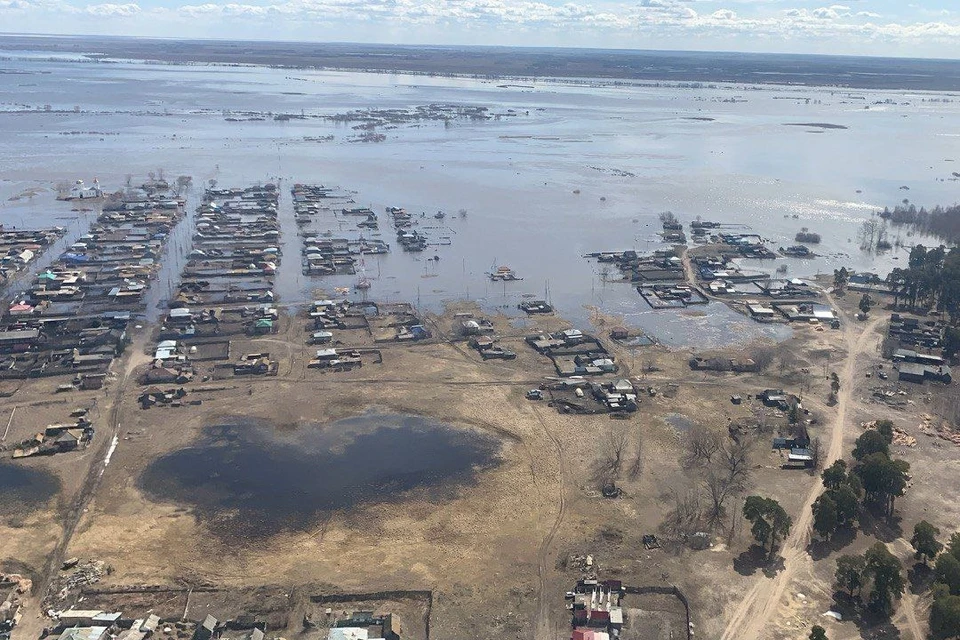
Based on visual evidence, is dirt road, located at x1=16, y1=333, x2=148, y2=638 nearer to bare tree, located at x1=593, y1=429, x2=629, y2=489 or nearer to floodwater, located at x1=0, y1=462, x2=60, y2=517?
floodwater, located at x1=0, y1=462, x2=60, y2=517

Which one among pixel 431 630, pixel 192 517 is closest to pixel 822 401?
pixel 431 630

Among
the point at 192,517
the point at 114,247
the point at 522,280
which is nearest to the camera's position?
the point at 192,517

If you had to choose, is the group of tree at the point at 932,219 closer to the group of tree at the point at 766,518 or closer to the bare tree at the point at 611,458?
the bare tree at the point at 611,458

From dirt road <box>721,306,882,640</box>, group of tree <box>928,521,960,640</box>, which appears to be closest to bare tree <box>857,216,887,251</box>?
dirt road <box>721,306,882,640</box>

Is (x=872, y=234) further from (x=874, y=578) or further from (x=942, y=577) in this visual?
(x=874, y=578)

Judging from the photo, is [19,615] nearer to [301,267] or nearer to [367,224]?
[301,267]
